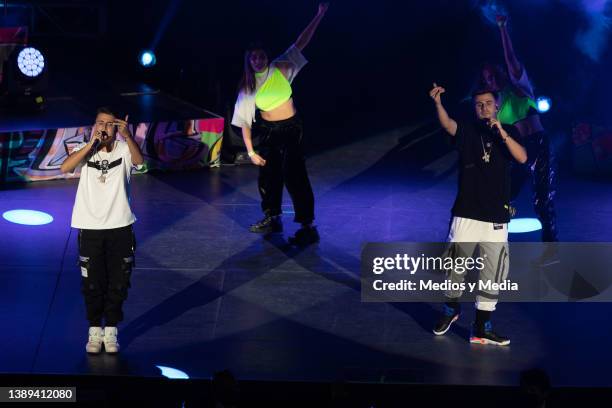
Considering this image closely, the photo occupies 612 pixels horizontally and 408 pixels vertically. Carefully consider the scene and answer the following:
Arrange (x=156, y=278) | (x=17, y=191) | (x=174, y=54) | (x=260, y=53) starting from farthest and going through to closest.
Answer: (x=174, y=54)
(x=17, y=191)
(x=260, y=53)
(x=156, y=278)

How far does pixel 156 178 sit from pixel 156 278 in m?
2.85

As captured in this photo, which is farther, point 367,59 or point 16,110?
point 367,59

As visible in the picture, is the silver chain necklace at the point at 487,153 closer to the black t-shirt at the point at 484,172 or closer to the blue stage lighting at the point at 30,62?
the black t-shirt at the point at 484,172

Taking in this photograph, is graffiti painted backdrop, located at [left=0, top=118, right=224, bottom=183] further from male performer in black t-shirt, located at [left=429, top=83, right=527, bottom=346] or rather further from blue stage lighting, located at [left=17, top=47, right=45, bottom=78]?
male performer in black t-shirt, located at [left=429, top=83, right=527, bottom=346]

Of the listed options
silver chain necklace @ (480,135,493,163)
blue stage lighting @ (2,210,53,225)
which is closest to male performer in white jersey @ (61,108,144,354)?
silver chain necklace @ (480,135,493,163)

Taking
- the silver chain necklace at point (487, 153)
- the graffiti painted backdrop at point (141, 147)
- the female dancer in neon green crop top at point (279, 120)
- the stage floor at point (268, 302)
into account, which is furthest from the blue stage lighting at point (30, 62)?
the silver chain necklace at point (487, 153)

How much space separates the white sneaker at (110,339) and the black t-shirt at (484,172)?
2.25 metres

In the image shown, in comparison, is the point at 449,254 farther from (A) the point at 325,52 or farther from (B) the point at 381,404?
(A) the point at 325,52

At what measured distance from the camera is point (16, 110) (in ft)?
39.6

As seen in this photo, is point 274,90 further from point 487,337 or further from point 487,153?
point 487,337

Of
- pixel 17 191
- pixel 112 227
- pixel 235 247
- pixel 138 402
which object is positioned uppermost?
pixel 17 191

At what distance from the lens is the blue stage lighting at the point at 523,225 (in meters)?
9.98

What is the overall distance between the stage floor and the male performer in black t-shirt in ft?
1.80

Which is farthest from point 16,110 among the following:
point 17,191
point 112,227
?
point 112,227
